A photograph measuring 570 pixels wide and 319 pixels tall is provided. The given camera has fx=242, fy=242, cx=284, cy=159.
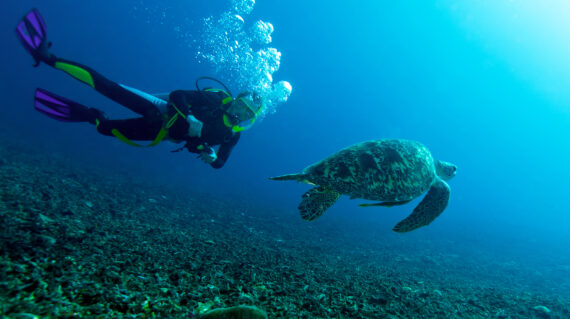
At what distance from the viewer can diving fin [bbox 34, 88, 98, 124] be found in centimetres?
431

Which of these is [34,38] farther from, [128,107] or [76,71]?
[128,107]

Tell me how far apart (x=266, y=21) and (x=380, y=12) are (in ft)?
105

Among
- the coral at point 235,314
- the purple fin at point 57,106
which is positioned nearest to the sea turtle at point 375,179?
the coral at point 235,314

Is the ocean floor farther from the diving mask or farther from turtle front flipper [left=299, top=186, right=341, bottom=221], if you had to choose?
the diving mask

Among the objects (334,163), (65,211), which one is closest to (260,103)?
(334,163)

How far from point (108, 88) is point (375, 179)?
4786 mm

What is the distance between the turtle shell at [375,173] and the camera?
3.41 meters

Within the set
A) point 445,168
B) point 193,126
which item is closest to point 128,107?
point 193,126

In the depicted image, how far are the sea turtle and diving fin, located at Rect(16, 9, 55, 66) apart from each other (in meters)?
4.48

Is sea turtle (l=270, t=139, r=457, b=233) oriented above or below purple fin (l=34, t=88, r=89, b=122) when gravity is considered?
below

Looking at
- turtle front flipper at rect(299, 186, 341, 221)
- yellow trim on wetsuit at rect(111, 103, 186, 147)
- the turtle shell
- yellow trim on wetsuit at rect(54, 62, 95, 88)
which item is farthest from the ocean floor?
yellow trim on wetsuit at rect(54, 62, 95, 88)

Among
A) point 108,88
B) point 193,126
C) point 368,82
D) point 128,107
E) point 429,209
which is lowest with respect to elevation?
point 429,209

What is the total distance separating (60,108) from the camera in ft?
14.4

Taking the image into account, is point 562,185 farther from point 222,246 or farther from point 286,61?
point 222,246
